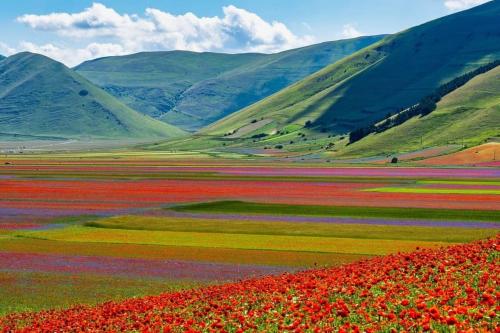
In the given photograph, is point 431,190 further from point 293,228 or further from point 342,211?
point 293,228

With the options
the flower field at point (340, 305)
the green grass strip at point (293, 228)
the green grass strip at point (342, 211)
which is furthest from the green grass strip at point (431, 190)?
the flower field at point (340, 305)

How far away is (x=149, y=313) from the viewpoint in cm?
2103

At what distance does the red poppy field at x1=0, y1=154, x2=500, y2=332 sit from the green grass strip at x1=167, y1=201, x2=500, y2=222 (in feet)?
0.67

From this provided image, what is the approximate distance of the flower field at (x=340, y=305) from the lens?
14820 mm

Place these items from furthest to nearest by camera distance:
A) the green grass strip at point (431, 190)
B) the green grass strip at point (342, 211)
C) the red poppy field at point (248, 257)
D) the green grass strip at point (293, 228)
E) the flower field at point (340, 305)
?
the green grass strip at point (431, 190), the green grass strip at point (342, 211), the green grass strip at point (293, 228), the red poppy field at point (248, 257), the flower field at point (340, 305)

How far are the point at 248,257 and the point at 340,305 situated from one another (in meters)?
26.8

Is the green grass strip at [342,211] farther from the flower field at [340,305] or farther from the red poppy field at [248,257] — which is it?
the flower field at [340,305]

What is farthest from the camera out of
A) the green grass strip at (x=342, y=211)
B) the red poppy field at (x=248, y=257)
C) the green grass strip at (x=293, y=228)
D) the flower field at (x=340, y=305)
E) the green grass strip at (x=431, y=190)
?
the green grass strip at (x=431, y=190)

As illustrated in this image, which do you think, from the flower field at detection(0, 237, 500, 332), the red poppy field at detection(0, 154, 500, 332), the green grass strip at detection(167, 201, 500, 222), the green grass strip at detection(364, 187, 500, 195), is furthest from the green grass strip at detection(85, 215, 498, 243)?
the green grass strip at detection(364, 187, 500, 195)

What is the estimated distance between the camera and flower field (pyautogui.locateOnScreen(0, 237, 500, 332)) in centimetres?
1482

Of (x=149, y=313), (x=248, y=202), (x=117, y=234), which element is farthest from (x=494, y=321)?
(x=248, y=202)

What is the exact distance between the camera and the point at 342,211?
232 feet

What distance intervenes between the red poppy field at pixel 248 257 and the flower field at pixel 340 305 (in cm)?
6

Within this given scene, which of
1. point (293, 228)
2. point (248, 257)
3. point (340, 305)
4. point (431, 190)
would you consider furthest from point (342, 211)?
point (340, 305)
